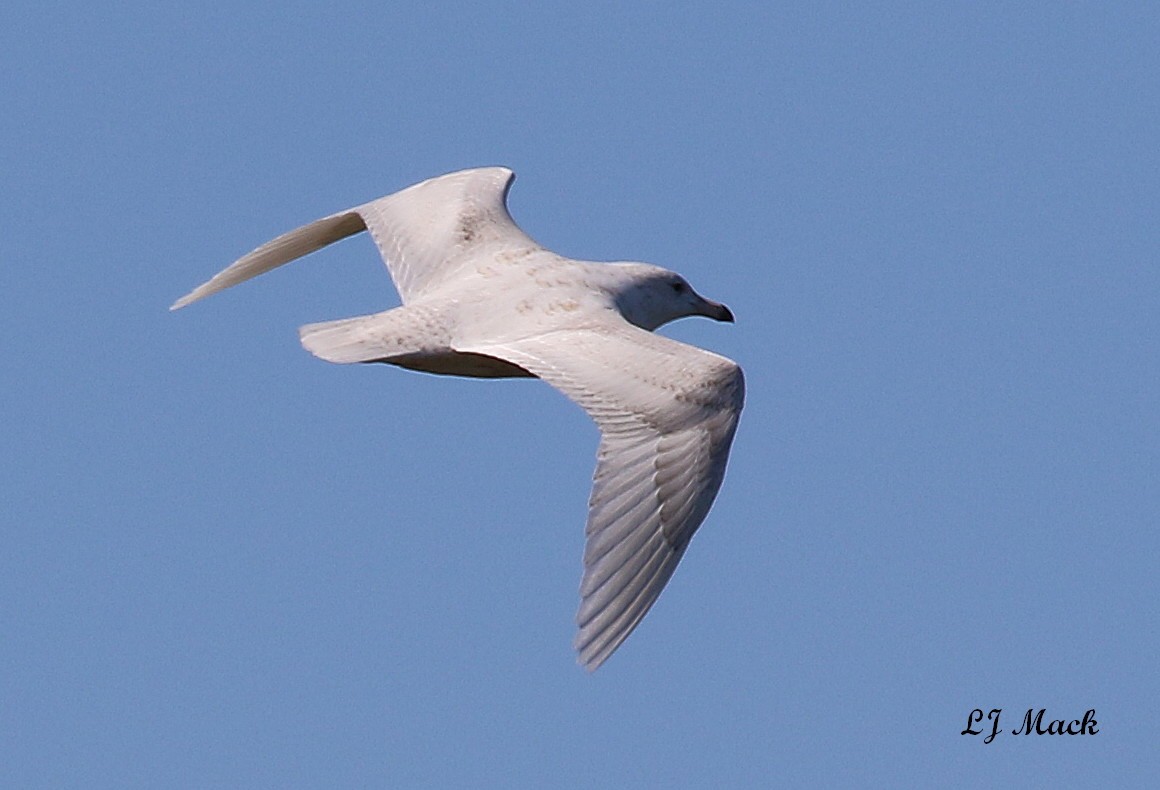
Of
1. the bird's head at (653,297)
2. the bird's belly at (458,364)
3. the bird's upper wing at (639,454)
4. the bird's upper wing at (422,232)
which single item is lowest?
the bird's upper wing at (639,454)

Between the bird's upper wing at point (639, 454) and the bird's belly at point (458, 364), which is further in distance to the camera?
the bird's belly at point (458, 364)

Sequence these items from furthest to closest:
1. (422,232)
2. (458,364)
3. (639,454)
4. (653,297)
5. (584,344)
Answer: (422,232)
(653,297)
(458,364)
(584,344)
(639,454)

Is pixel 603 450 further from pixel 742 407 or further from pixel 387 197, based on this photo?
pixel 387 197

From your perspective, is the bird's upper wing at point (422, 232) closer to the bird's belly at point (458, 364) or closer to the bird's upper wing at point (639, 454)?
the bird's belly at point (458, 364)

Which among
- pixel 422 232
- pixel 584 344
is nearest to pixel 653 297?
pixel 422 232

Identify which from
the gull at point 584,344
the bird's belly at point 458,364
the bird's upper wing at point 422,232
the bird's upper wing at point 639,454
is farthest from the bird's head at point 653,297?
the bird's upper wing at point 639,454

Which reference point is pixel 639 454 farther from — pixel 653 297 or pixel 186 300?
pixel 186 300

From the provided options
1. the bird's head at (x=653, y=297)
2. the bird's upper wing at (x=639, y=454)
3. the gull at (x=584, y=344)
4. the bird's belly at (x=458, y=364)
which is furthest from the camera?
the bird's head at (x=653, y=297)

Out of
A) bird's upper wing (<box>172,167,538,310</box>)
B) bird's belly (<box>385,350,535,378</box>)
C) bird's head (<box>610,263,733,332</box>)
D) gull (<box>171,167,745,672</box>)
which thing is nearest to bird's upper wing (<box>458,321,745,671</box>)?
gull (<box>171,167,745,672</box>)

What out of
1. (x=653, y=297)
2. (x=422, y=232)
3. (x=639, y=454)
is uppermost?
(x=422, y=232)

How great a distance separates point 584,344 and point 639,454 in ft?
3.17

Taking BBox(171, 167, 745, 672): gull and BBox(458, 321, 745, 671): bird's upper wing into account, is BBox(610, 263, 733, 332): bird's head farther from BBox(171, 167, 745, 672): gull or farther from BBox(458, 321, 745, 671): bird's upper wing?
BBox(458, 321, 745, 671): bird's upper wing

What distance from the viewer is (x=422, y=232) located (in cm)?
1566

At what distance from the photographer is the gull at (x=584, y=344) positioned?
1259 cm
